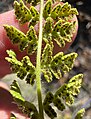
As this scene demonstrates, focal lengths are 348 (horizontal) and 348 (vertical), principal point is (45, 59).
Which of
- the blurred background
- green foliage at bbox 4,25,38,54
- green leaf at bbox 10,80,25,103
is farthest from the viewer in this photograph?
the blurred background

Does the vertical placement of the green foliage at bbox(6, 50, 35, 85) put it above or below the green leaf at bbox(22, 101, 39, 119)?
above

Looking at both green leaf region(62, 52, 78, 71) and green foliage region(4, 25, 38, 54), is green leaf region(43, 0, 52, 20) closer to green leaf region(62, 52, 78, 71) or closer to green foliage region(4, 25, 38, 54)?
green foliage region(4, 25, 38, 54)

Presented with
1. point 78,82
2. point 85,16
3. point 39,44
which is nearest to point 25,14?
point 39,44

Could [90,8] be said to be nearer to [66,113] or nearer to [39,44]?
[66,113]

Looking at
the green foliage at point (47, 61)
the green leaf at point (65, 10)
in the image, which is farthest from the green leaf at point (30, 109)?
the green leaf at point (65, 10)

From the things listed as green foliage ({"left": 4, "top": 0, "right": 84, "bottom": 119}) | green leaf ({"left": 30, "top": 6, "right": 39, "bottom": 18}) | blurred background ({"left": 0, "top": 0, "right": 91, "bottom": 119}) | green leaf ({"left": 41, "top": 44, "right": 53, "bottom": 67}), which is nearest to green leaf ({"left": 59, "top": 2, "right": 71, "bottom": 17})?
green foliage ({"left": 4, "top": 0, "right": 84, "bottom": 119})

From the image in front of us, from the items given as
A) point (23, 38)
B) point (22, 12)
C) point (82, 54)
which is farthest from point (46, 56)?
point (82, 54)

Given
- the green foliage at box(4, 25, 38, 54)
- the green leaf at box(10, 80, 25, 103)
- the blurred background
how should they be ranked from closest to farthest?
the green leaf at box(10, 80, 25, 103) < the green foliage at box(4, 25, 38, 54) < the blurred background
